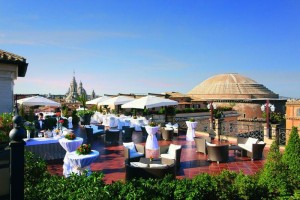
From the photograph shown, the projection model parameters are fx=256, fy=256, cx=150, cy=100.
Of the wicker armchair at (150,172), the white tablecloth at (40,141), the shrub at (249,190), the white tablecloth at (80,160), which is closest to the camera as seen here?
the shrub at (249,190)

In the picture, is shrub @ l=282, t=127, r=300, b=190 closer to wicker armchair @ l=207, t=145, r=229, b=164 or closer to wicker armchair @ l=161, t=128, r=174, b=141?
wicker armchair @ l=207, t=145, r=229, b=164

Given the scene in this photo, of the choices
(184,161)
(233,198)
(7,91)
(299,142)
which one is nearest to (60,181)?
(233,198)

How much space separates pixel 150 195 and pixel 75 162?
3.01 m

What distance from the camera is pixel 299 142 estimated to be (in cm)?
542

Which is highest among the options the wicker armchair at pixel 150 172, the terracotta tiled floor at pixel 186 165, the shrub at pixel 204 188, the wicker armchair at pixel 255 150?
the shrub at pixel 204 188

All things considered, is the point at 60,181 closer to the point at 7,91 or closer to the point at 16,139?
the point at 16,139

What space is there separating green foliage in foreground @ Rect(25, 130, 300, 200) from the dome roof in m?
78.1

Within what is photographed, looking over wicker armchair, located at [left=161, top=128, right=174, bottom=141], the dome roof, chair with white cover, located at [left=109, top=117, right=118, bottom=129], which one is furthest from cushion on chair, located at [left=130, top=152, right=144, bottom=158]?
the dome roof

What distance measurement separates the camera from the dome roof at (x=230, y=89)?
86688 millimetres

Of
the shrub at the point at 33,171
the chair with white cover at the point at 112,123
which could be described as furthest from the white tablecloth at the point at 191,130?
the shrub at the point at 33,171

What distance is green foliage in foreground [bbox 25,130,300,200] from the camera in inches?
145

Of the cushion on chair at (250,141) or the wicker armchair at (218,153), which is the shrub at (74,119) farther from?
the cushion on chair at (250,141)

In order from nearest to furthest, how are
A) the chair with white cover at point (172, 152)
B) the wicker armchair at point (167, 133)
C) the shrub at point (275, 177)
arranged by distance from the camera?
the shrub at point (275, 177) → the chair with white cover at point (172, 152) → the wicker armchair at point (167, 133)

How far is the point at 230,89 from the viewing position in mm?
90000
